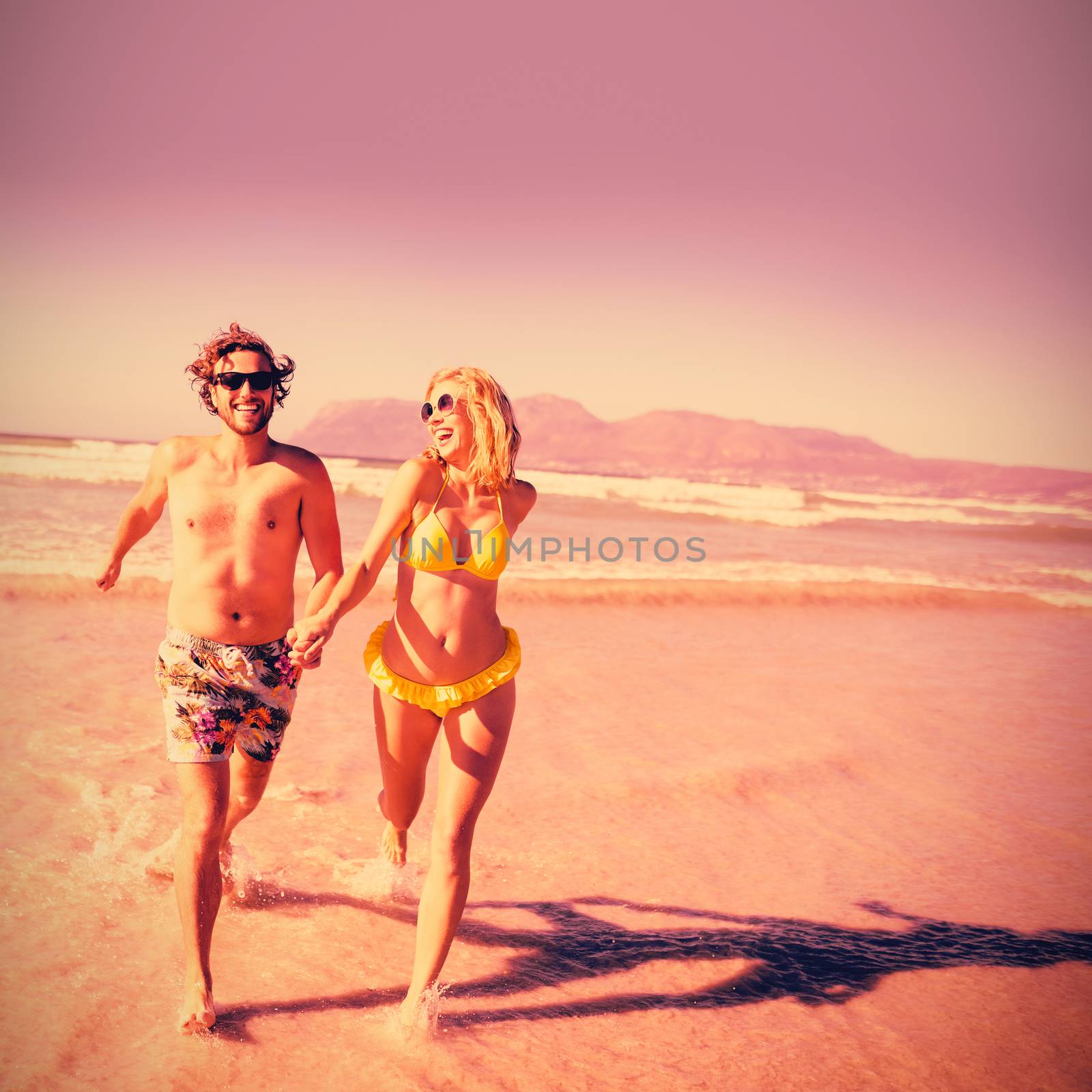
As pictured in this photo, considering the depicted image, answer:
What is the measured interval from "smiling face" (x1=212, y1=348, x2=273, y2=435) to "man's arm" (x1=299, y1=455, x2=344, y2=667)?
264mm

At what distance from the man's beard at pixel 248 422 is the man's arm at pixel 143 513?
0.23 meters

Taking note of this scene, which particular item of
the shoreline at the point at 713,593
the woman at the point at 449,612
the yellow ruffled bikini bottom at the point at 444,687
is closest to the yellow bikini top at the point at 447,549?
the woman at the point at 449,612

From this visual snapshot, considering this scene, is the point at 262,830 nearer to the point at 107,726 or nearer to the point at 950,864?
the point at 107,726

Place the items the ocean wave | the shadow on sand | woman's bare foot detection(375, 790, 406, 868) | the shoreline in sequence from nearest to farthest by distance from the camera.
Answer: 1. the shadow on sand
2. woman's bare foot detection(375, 790, 406, 868)
3. the shoreline
4. the ocean wave

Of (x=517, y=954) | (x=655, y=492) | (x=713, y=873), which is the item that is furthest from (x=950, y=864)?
(x=655, y=492)

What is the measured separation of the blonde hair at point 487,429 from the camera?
3.20 m

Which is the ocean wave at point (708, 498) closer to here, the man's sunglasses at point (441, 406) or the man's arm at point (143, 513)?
the man's arm at point (143, 513)

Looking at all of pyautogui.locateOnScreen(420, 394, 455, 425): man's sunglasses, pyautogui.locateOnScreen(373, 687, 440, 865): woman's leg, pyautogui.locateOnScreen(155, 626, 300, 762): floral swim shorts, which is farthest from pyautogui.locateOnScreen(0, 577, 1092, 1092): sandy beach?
pyautogui.locateOnScreen(420, 394, 455, 425): man's sunglasses

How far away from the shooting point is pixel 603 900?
13.8ft

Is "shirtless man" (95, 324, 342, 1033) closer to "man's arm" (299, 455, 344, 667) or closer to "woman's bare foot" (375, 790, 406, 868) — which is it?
"man's arm" (299, 455, 344, 667)

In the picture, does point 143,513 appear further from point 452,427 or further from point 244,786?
point 452,427

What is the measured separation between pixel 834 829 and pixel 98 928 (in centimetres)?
385

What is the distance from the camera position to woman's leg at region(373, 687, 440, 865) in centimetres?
329

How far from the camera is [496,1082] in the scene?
9.40 feet
